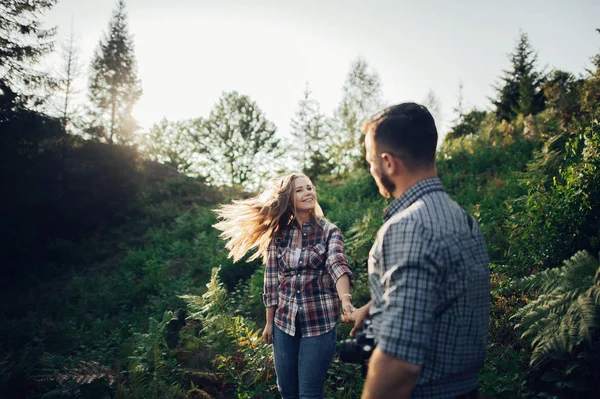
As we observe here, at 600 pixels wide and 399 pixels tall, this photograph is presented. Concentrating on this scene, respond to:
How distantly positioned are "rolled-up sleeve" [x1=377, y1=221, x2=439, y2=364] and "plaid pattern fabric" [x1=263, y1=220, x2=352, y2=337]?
6.01ft

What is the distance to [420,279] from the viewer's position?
4.92 ft

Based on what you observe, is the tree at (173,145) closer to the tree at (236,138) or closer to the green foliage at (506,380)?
the tree at (236,138)

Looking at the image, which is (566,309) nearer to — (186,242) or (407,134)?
(407,134)

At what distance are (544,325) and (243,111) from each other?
39436mm

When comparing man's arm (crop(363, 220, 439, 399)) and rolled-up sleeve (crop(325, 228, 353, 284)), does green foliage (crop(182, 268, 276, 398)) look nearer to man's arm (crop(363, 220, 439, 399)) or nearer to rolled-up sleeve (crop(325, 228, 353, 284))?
rolled-up sleeve (crop(325, 228, 353, 284))

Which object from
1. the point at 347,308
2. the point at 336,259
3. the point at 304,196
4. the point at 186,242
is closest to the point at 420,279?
the point at 347,308

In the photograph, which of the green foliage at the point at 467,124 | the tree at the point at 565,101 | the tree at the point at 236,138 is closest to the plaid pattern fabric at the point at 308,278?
Answer: the tree at the point at 565,101

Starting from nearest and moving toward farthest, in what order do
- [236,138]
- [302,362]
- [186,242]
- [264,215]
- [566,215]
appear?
1. [302,362]
2. [566,215]
3. [264,215]
4. [186,242]
5. [236,138]

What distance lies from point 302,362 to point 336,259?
947 millimetres

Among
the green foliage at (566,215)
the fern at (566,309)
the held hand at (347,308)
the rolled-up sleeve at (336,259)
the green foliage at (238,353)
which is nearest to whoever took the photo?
the fern at (566,309)

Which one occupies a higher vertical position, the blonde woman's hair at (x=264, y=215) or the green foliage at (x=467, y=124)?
the green foliage at (x=467, y=124)

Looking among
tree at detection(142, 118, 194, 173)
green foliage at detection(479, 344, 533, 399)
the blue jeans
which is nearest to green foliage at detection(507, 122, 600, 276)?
green foliage at detection(479, 344, 533, 399)

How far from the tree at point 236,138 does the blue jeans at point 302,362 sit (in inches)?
1443

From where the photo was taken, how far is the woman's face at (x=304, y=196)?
383 cm
